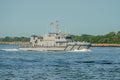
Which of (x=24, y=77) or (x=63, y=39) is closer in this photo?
(x=24, y=77)

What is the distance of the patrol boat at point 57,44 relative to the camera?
139250mm

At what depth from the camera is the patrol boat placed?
457 feet

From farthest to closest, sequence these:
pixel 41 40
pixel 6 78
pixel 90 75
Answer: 1. pixel 41 40
2. pixel 90 75
3. pixel 6 78

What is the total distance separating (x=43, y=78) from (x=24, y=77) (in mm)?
2171

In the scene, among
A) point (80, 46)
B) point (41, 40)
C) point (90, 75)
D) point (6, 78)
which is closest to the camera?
point (6, 78)

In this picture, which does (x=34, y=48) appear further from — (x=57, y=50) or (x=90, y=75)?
(x=90, y=75)

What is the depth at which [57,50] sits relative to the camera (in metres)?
142

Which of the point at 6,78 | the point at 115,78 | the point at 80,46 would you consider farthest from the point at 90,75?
the point at 80,46

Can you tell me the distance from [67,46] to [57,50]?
145 inches

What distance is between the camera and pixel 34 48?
14900 centimetres

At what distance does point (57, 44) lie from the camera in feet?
465

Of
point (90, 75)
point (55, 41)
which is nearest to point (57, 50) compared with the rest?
point (55, 41)

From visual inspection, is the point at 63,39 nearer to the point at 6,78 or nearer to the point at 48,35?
the point at 48,35

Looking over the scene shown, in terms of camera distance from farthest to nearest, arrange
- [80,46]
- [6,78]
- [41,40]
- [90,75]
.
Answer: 1. [41,40]
2. [80,46]
3. [90,75]
4. [6,78]
